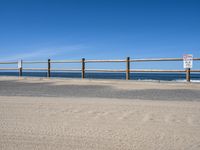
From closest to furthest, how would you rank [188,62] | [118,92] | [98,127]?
1. [98,127]
2. [118,92]
3. [188,62]

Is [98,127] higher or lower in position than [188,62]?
lower

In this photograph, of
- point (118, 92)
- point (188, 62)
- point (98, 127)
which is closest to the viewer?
point (98, 127)

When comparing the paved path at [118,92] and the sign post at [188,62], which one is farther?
the sign post at [188,62]

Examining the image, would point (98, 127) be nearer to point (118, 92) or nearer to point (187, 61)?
point (118, 92)

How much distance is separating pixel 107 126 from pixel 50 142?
101 cm

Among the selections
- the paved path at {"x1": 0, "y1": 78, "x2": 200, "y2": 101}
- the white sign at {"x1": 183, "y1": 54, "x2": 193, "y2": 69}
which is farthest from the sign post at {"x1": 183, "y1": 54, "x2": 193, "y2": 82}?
the paved path at {"x1": 0, "y1": 78, "x2": 200, "y2": 101}

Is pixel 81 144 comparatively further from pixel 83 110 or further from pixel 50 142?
pixel 83 110

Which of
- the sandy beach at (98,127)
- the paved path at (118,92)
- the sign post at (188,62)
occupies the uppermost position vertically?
the sign post at (188,62)

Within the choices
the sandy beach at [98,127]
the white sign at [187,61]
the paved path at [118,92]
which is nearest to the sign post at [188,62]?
the white sign at [187,61]

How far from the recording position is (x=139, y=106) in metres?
5.39

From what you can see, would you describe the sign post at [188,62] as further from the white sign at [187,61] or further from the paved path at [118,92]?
the paved path at [118,92]

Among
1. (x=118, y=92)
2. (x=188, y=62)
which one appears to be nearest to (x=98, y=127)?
(x=118, y=92)

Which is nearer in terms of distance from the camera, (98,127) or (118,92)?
(98,127)

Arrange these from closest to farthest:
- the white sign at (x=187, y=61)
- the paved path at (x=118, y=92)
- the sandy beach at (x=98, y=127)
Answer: the sandy beach at (x=98, y=127) → the paved path at (x=118, y=92) → the white sign at (x=187, y=61)
